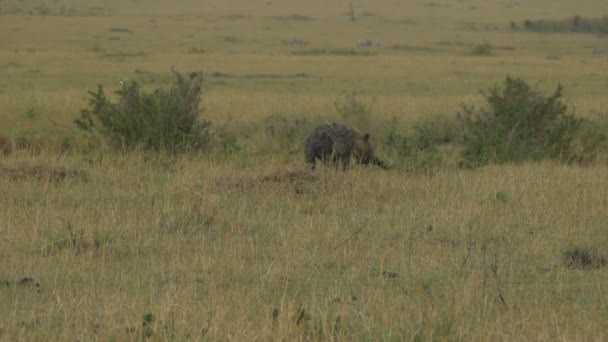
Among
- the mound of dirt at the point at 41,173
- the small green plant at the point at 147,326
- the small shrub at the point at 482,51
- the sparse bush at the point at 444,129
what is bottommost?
the small shrub at the point at 482,51

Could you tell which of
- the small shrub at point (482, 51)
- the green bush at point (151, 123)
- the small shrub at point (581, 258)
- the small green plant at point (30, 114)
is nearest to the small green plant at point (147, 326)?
the small shrub at point (581, 258)

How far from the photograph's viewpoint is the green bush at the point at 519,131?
12.6 meters

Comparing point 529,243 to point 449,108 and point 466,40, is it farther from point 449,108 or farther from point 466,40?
point 466,40

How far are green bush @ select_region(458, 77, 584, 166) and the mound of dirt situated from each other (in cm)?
491

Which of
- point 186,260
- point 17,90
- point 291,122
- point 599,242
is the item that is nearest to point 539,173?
point 599,242

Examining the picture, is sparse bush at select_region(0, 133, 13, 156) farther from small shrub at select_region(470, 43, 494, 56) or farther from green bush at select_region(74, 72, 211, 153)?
small shrub at select_region(470, 43, 494, 56)

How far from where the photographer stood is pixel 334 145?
35.8 feet

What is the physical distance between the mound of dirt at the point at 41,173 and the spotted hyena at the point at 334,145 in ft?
8.54

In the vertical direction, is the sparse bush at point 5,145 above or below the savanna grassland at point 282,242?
below

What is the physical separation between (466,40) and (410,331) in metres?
46.5

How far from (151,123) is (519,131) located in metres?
5.17

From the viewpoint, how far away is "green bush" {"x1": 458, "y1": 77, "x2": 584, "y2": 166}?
12648 millimetres

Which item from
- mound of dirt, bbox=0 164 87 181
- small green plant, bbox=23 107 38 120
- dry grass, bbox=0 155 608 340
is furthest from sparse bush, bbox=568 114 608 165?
small green plant, bbox=23 107 38 120

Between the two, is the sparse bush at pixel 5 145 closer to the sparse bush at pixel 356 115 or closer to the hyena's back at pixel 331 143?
the hyena's back at pixel 331 143
